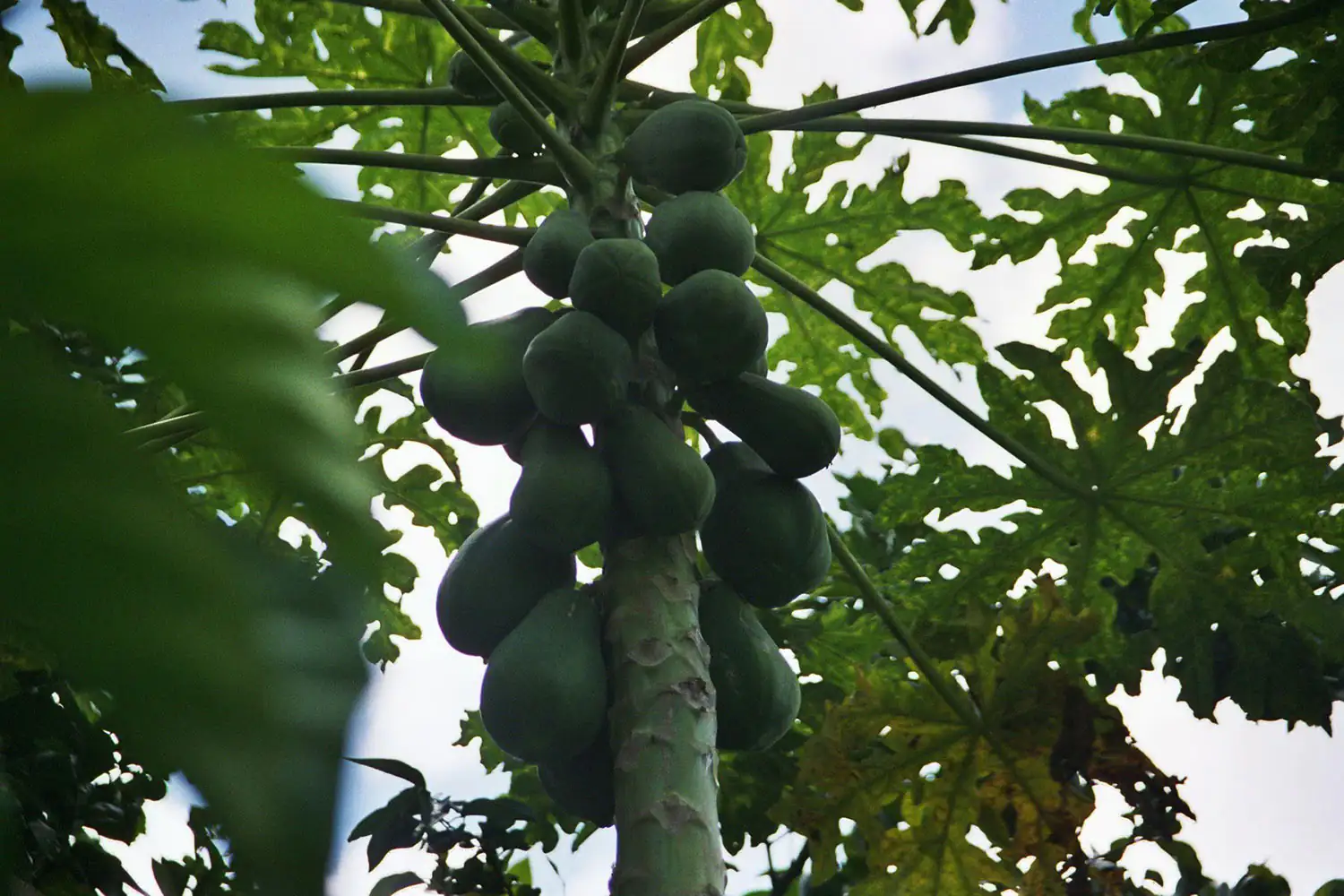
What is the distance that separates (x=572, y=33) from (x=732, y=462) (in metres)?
0.92

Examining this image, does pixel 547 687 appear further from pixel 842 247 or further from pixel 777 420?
pixel 842 247

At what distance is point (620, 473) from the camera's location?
1910 mm

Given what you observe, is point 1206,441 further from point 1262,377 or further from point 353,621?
point 353,621

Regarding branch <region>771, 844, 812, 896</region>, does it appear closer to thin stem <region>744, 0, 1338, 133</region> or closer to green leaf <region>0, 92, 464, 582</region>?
thin stem <region>744, 0, 1338, 133</region>

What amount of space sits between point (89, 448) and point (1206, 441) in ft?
10.2

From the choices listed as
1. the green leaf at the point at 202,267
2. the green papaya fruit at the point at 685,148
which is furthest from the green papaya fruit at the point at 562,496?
the green leaf at the point at 202,267

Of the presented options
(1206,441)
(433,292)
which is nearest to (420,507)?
(1206,441)

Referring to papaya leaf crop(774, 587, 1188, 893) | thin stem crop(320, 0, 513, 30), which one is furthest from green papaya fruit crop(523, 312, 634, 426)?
thin stem crop(320, 0, 513, 30)

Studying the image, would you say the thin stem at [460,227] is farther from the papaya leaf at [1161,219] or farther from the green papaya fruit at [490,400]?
the papaya leaf at [1161,219]

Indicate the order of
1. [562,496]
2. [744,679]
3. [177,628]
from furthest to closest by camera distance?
[744,679] → [562,496] → [177,628]

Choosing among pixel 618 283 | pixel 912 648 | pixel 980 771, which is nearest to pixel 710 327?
pixel 618 283

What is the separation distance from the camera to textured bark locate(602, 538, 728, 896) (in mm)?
1543

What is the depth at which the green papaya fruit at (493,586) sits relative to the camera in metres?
1.96

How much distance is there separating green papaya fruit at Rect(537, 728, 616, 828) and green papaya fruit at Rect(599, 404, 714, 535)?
1.02 ft
